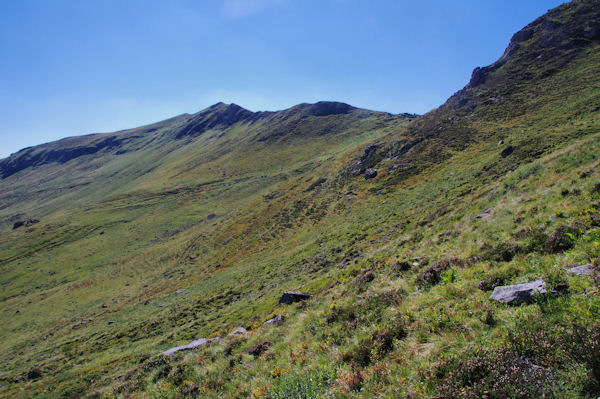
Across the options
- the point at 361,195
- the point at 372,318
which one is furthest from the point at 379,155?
the point at 372,318

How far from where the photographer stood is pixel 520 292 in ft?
22.2

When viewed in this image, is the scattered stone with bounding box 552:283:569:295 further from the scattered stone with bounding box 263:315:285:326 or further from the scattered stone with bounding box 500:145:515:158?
the scattered stone with bounding box 500:145:515:158

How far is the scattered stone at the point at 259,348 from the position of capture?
441 inches

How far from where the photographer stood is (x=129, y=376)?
14.6m

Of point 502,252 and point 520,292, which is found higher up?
point 520,292

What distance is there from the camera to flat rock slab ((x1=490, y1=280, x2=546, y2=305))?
657cm

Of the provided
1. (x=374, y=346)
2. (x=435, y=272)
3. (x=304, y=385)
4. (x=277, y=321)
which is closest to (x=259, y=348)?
(x=277, y=321)

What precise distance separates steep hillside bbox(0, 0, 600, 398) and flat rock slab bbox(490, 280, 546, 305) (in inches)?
6.4

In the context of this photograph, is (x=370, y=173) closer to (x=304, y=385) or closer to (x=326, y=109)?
(x=304, y=385)

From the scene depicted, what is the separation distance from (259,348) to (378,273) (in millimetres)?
7539

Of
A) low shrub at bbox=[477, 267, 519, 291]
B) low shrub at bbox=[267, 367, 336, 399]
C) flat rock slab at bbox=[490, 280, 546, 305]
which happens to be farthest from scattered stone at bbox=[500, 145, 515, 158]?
low shrub at bbox=[267, 367, 336, 399]

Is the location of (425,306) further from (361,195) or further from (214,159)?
(214,159)

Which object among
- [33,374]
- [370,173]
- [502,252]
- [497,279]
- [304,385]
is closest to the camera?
[304,385]

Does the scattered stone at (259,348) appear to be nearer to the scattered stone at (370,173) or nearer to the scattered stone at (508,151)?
the scattered stone at (508,151)
